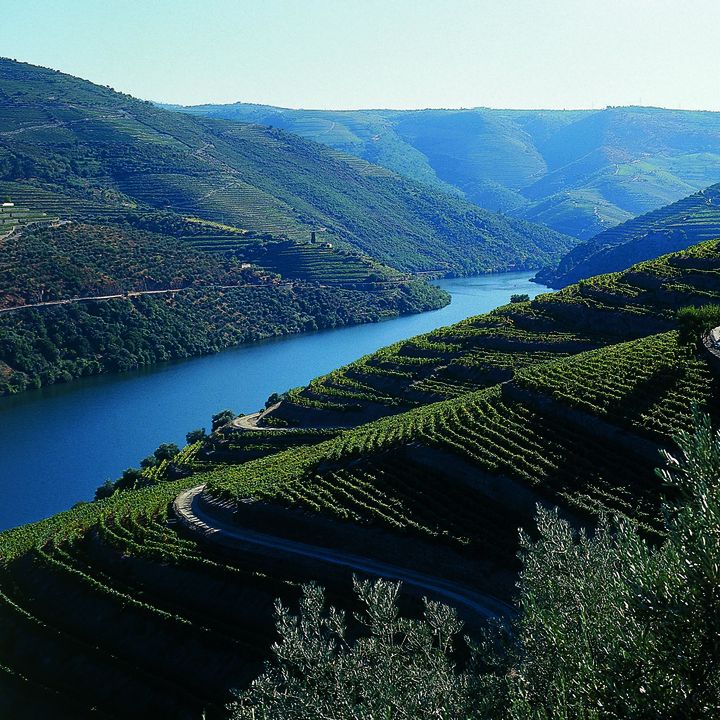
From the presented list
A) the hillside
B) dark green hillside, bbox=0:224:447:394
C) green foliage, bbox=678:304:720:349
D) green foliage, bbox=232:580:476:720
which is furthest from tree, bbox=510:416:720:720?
dark green hillside, bbox=0:224:447:394

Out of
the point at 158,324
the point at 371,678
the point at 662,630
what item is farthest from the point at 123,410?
the point at 662,630

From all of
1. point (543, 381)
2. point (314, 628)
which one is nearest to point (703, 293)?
point (543, 381)

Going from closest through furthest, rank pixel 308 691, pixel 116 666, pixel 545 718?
pixel 545 718 → pixel 308 691 → pixel 116 666

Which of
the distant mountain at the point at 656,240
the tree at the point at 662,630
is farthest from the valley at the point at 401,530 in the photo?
the distant mountain at the point at 656,240

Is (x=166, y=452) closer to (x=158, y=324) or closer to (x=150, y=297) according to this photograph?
(x=158, y=324)

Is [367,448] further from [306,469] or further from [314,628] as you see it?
[314,628]

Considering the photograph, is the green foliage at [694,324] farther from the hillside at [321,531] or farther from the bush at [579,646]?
the bush at [579,646]

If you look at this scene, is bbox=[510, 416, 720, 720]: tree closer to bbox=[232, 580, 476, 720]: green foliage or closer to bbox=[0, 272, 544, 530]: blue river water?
bbox=[232, 580, 476, 720]: green foliage
